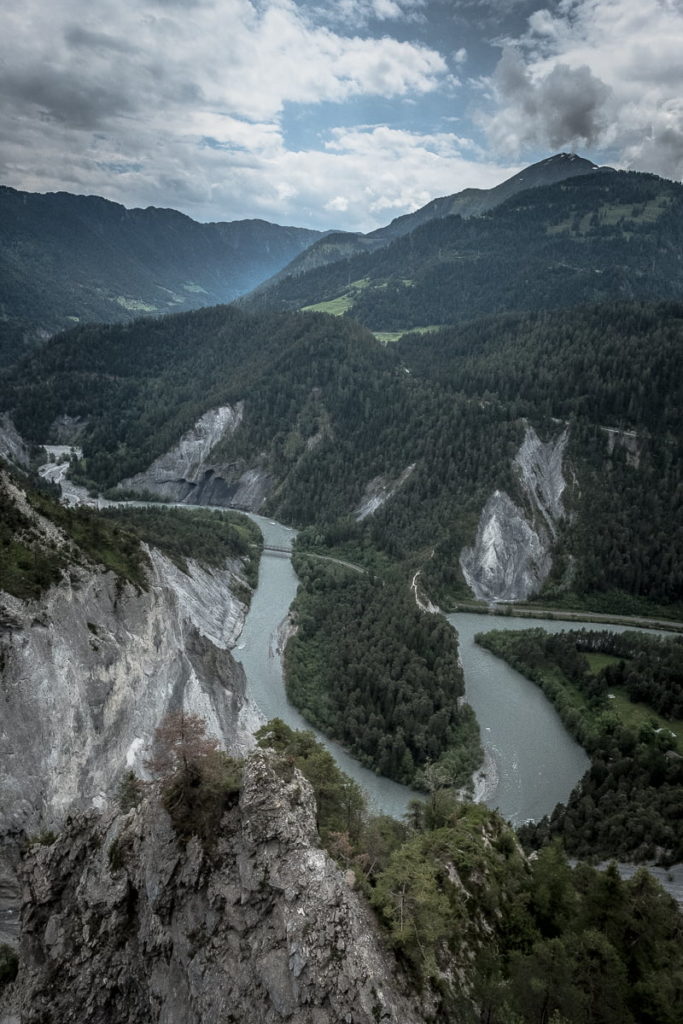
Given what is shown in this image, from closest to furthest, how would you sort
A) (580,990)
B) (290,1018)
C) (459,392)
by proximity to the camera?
(290,1018), (580,990), (459,392)

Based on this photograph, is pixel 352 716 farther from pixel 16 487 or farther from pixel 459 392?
pixel 459 392

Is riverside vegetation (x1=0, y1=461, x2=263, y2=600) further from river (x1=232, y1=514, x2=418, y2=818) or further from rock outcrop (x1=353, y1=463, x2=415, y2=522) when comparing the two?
rock outcrop (x1=353, y1=463, x2=415, y2=522)

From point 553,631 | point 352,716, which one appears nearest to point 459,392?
point 553,631


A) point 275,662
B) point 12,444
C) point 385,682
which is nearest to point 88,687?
point 385,682

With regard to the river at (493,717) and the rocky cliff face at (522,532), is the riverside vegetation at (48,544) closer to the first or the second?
the river at (493,717)

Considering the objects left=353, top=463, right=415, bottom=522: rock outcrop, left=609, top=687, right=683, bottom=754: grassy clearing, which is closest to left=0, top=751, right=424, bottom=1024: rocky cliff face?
left=609, top=687, right=683, bottom=754: grassy clearing

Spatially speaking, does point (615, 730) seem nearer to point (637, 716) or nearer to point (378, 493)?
point (637, 716)

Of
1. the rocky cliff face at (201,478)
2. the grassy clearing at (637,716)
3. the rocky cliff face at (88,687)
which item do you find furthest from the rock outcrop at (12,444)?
the grassy clearing at (637,716)

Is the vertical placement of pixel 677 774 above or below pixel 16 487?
below
